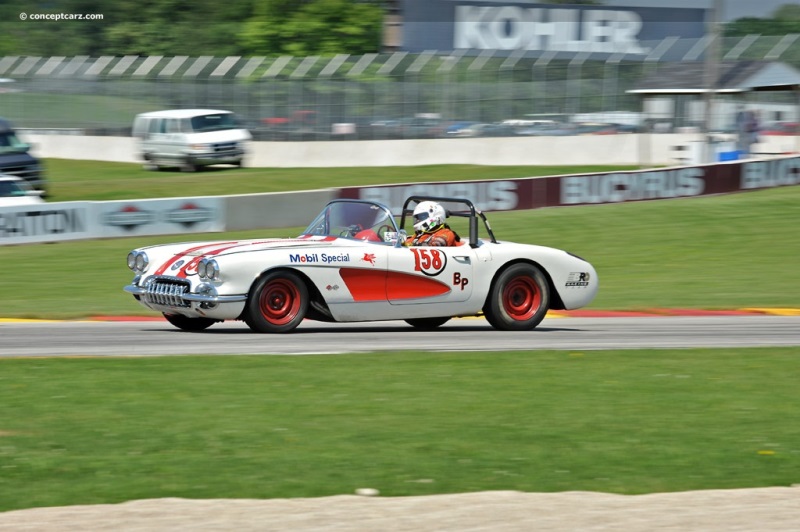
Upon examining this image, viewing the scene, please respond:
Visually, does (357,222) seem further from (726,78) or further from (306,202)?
(726,78)

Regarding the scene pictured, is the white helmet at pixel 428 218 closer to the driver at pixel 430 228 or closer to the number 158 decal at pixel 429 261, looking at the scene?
the driver at pixel 430 228

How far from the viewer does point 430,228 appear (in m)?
11.9

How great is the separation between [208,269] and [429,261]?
2.19m

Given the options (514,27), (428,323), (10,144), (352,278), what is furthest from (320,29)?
(352,278)

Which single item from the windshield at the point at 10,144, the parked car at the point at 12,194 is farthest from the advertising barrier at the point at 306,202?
the windshield at the point at 10,144

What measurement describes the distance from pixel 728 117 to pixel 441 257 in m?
27.8

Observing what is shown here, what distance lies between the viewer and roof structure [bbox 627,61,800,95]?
118 ft

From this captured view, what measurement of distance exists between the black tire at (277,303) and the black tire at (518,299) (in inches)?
81.8

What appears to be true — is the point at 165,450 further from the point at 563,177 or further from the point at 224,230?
the point at 563,177

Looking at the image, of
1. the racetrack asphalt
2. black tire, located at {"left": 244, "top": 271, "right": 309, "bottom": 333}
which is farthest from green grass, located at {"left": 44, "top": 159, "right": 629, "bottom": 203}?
black tire, located at {"left": 244, "top": 271, "right": 309, "bottom": 333}

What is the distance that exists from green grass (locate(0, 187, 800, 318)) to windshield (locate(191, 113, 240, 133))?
12.2 meters

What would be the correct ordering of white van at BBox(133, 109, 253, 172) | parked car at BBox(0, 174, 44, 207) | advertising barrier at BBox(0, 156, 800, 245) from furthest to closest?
white van at BBox(133, 109, 253, 172) → parked car at BBox(0, 174, 44, 207) → advertising barrier at BBox(0, 156, 800, 245)
